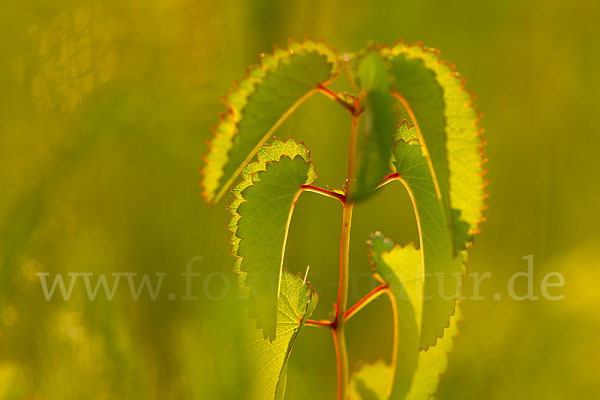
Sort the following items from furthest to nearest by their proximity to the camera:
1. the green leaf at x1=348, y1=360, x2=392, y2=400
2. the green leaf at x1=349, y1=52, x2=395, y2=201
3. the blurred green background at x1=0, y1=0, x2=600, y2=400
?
the blurred green background at x1=0, y1=0, x2=600, y2=400, the green leaf at x1=348, y1=360, x2=392, y2=400, the green leaf at x1=349, y1=52, x2=395, y2=201

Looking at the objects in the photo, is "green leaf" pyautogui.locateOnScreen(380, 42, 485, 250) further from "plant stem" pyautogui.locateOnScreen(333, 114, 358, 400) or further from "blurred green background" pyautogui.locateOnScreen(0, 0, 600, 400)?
"blurred green background" pyautogui.locateOnScreen(0, 0, 600, 400)

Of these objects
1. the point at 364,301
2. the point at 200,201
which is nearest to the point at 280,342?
the point at 364,301

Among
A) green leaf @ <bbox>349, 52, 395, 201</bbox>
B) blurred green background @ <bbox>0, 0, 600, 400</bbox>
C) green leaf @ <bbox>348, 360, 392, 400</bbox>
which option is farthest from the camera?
blurred green background @ <bbox>0, 0, 600, 400</bbox>

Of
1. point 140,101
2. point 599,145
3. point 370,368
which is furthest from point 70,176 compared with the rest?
point 599,145

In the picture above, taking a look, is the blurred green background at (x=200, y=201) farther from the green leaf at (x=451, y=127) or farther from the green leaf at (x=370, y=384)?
the green leaf at (x=451, y=127)

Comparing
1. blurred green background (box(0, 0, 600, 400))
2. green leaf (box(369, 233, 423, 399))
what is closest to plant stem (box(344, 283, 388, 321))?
green leaf (box(369, 233, 423, 399))

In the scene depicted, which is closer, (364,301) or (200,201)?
(364,301)

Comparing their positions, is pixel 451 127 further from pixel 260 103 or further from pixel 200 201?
pixel 200 201

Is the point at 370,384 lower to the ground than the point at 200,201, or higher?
lower
